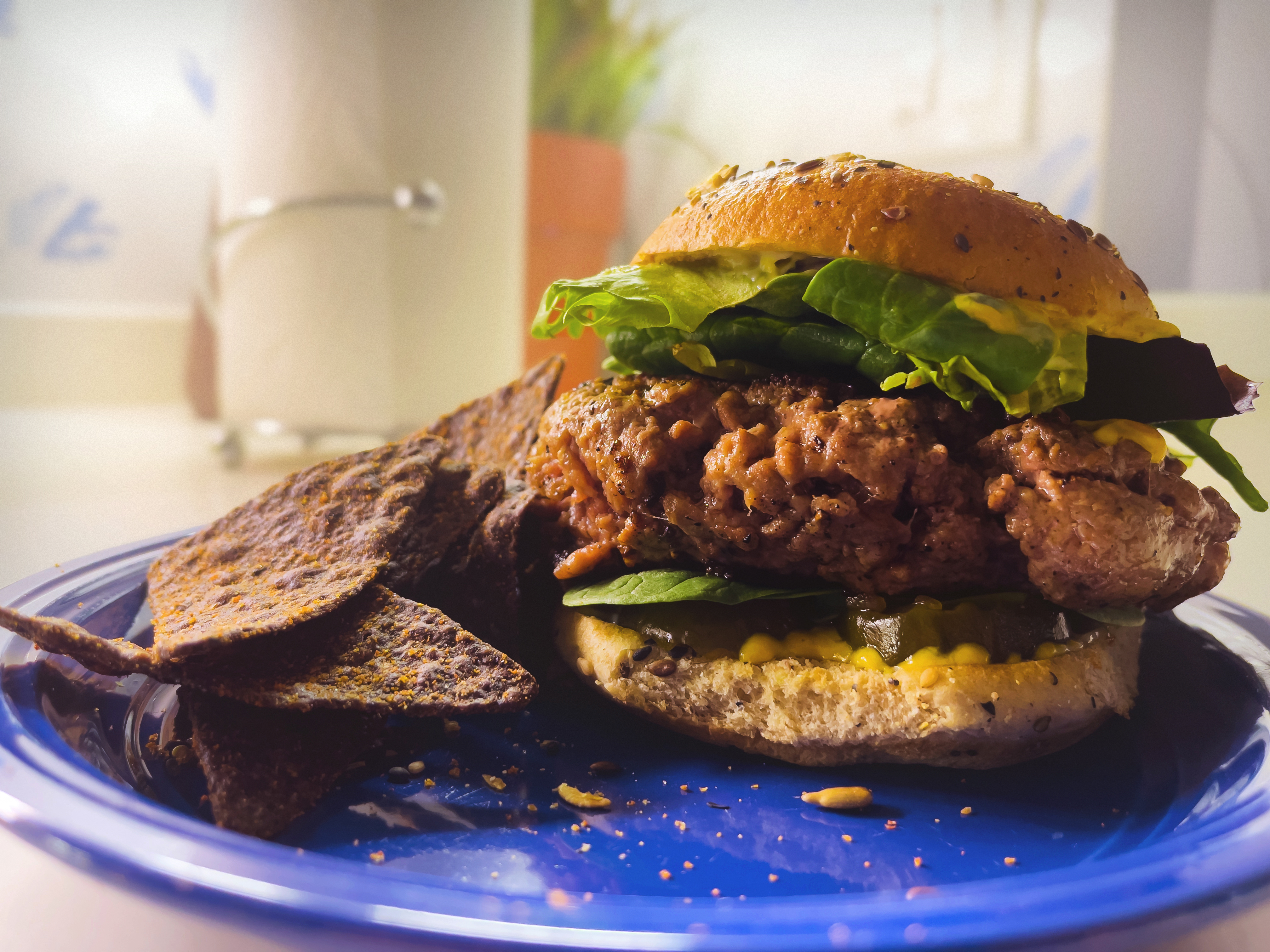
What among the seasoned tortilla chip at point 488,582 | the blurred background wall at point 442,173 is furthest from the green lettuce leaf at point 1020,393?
the blurred background wall at point 442,173

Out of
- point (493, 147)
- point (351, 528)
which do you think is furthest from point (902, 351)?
point (493, 147)

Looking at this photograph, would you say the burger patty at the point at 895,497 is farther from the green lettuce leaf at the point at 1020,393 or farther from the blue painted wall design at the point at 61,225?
the blue painted wall design at the point at 61,225

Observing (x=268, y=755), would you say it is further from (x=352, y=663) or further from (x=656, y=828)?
(x=656, y=828)

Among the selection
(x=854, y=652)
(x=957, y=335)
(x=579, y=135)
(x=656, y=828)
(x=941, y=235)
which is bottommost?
(x=656, y=828)

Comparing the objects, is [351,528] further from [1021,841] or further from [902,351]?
[1021,841]

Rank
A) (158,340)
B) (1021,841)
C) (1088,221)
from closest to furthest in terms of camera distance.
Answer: (1021,841)
(1088,221)
(158,340)

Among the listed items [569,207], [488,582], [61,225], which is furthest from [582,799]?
[61,225]
